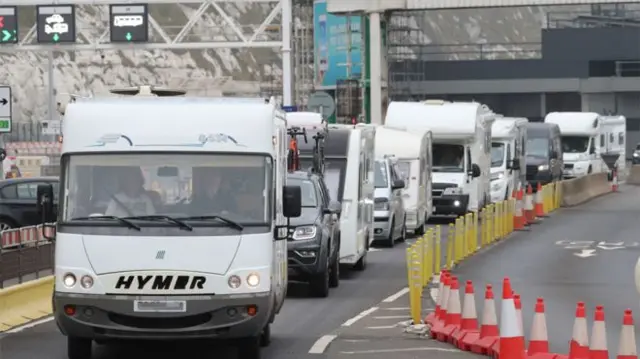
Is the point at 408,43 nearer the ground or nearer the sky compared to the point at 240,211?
nearer the sky

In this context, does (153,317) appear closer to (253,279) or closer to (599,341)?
(253,279)

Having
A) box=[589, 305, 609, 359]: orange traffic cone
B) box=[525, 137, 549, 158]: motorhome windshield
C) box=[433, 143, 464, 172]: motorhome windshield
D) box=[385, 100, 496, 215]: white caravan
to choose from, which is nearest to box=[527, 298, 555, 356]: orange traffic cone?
box=[589, 305, 609, 359]: orange traffic cone

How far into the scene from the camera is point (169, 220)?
12.5 m

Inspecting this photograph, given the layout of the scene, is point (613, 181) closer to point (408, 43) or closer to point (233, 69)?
point (408, 43)

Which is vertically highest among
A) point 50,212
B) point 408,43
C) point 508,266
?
point 408,43

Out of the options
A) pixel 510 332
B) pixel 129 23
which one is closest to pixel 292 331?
pixel 510 332

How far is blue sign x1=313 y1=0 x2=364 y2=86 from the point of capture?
65.4 meters

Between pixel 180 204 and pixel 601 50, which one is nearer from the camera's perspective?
pixel 180 204

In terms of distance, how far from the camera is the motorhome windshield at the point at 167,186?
12.7m

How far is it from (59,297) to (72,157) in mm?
1388

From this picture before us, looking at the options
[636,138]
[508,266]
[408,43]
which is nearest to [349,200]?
[508,266]

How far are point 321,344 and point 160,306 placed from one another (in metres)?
2.74

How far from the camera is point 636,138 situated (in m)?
87.3

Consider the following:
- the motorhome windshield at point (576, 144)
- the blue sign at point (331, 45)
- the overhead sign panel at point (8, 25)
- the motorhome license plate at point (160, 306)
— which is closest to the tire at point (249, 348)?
the motorhome license plate at point (160, 306)
